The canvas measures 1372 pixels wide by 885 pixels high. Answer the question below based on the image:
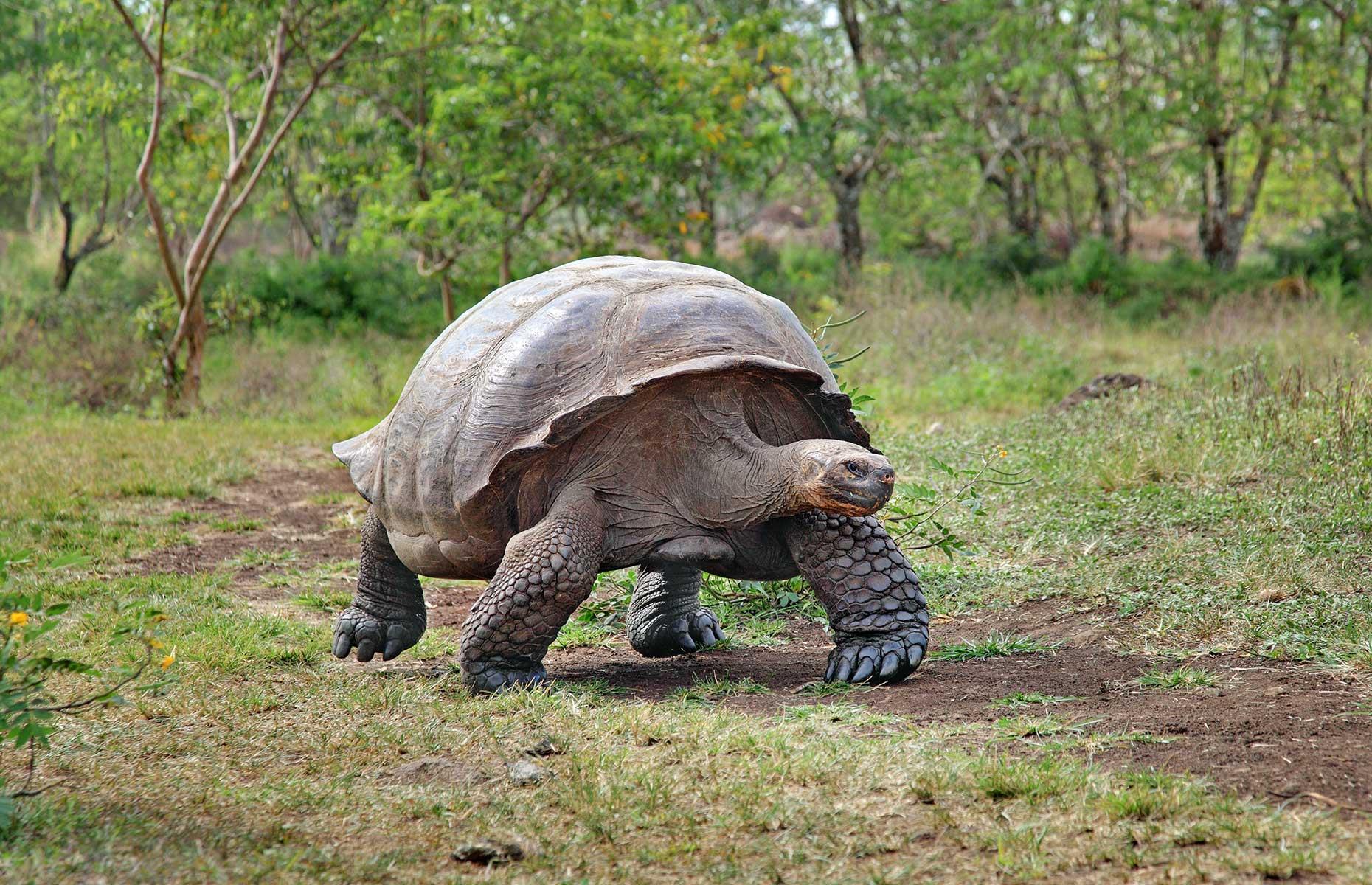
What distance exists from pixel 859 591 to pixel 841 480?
1.61 ft

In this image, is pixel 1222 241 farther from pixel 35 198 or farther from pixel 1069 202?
pixel 35 198

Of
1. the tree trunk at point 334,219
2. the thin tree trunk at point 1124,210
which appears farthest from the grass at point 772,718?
the tree trunk at point 334,219

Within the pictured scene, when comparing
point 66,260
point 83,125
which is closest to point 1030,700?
point 83,125

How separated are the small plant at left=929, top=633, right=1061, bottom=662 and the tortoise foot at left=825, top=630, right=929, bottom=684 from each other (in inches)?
13.2

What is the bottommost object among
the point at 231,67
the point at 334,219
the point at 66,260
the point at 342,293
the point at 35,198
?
the point at 342,293

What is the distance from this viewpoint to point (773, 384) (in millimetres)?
3889

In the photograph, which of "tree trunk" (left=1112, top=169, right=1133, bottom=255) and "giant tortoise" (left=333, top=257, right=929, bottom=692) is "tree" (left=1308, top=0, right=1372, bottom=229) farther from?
"giant tortoise" (left=333, top=257, right=929, bottom=692)

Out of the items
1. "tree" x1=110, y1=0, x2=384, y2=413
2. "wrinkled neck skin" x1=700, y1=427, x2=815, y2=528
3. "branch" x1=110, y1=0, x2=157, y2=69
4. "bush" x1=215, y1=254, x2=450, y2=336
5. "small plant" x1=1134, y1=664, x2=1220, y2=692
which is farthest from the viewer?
"bush" x1=215, y1=254, x2=450, y2=336

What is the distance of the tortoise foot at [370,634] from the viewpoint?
4449 millimetres

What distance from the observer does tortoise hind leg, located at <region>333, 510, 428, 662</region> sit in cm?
447

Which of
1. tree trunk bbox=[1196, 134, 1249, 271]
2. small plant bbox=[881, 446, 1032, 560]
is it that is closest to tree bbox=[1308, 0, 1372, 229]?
tree trunk bbox=[1196, 134, 1249, 271]

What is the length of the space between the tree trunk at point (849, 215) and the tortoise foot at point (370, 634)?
45.7 ft

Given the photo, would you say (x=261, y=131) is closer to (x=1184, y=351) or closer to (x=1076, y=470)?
(x=1076, y=470)

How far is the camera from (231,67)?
1176cm
